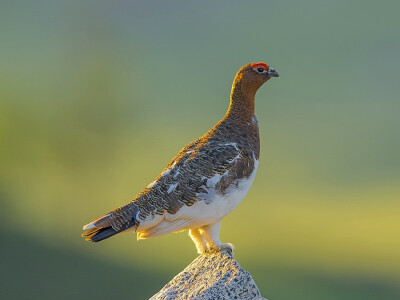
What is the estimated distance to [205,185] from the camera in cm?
450

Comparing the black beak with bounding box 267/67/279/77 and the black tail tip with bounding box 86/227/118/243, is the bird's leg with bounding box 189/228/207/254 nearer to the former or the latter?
the black tail tip with bounding box 86/227/118/243

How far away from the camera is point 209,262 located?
4660mm

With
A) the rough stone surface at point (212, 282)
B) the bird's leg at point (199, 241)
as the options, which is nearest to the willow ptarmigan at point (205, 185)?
the bird's leg at point (199, 241)

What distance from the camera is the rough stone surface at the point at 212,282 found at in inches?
167

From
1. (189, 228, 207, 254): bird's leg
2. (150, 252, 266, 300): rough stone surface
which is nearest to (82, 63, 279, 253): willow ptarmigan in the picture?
(189, 228, 207, 254): bird's leg

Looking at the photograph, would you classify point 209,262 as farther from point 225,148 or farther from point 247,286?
point 225,148

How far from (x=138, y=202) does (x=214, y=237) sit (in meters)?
0.66

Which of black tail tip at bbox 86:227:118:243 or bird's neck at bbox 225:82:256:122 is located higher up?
bird's neck at bbox 225:82:256:122

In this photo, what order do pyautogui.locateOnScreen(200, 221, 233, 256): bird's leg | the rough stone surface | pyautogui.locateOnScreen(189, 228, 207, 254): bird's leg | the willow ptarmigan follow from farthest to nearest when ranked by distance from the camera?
1. pyautogui.locateOnScreen(189, 228, 207, 254): bird's leg
2. pyautogui.locateOnScreen(200, 221, 233, 256): bird's leg
3. the willow ptarmigan
4. the rough stone surface

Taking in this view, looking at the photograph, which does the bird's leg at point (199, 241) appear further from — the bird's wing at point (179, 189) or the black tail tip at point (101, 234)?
the black tail tip at point (101, 234)

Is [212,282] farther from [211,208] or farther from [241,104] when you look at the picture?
[241,104]

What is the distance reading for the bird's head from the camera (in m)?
4.92

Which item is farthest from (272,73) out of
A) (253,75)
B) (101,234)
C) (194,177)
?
(101,234)

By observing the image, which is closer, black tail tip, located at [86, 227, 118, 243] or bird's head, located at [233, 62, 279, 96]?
black tail tip, located at [86, 227, 118, 243]
